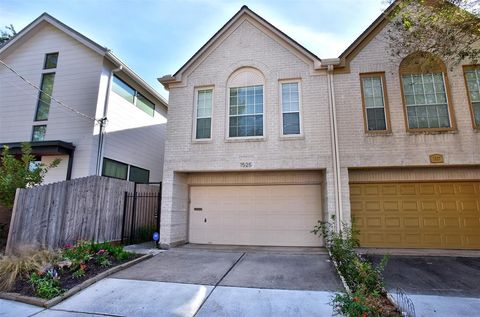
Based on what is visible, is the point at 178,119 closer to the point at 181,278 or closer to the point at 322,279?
the point at 181,278

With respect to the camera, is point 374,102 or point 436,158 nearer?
point 436,158

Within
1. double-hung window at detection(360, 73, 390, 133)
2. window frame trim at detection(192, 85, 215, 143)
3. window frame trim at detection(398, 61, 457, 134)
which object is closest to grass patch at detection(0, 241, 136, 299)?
window frame trim at detection(192, 85, 215, 143)

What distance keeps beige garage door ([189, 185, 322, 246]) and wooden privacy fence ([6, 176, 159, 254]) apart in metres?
3.05

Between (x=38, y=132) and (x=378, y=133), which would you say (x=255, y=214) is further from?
(x=38, y=132)

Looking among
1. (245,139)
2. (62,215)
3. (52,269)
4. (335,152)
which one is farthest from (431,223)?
(62,215)

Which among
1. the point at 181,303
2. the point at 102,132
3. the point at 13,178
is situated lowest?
the point at 181,303

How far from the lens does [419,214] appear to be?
8.55 meters

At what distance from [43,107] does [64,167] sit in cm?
316

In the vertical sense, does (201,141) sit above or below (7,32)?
below

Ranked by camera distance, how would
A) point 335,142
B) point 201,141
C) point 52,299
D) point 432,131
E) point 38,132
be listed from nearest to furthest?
point 52,299
point 432,131
point 335,142
point 201,141
point 38,132

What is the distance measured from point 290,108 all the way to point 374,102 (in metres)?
2.83

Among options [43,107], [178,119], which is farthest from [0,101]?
[178,119]

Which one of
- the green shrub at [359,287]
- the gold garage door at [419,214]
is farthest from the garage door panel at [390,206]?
the green shrub at [359,287]

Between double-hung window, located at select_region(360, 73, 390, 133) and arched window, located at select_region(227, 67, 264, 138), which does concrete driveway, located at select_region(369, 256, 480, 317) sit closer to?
double-hung window, located at select_region(360, 73, 390, 133)
